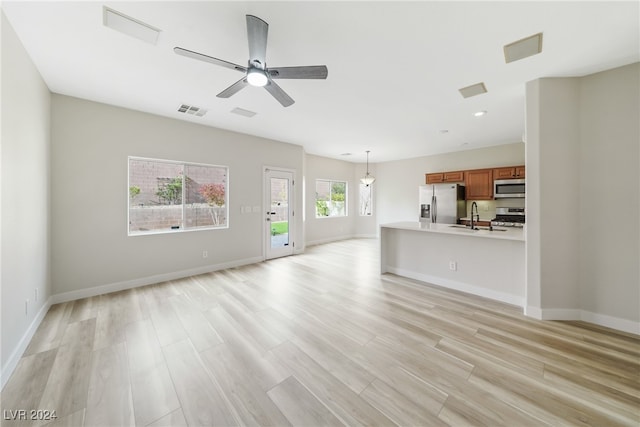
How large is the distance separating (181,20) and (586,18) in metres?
3.32

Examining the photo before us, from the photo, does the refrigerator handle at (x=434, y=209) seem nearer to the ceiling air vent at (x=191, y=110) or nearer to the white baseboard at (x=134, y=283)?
the white baseboard at (x=134, y=283)

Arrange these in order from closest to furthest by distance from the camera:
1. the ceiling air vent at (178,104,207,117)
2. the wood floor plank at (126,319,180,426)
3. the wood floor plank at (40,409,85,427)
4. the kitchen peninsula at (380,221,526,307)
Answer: the wood floor plank at (40,409,85,427) → the wood floor plank at (126,319,180,426) → the kitchen peninsula at (380,221,526,307) → the ceiling air vent at (178,104,207,117)

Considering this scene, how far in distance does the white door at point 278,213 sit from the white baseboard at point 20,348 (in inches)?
135

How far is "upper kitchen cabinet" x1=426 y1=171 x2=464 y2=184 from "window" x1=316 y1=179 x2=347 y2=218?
2.84 metres

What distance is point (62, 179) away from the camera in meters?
3.18

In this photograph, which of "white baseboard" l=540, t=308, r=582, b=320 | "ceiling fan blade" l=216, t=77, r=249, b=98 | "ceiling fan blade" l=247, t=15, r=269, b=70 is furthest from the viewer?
"white baseboard" l=540, t=308, r=582, b=320

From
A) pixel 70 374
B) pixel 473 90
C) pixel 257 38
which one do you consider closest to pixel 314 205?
pixel 473 90

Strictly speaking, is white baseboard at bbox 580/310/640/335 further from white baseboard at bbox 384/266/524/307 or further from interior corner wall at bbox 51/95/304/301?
interior corner wall at bbox 51/95/304/301

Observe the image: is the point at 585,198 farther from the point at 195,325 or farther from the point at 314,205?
the point at 314,205

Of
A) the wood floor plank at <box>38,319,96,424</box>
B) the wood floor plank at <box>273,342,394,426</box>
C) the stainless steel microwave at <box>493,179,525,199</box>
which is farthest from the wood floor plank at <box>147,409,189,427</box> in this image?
the stainless steel microwave at <box>493,179,525,199</box>

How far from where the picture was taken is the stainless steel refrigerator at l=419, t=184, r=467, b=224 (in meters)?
6.26

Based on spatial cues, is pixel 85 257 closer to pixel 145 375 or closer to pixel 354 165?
pixel 145 375

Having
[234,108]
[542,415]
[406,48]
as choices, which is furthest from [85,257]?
[542,415]

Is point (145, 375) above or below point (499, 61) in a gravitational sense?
below
